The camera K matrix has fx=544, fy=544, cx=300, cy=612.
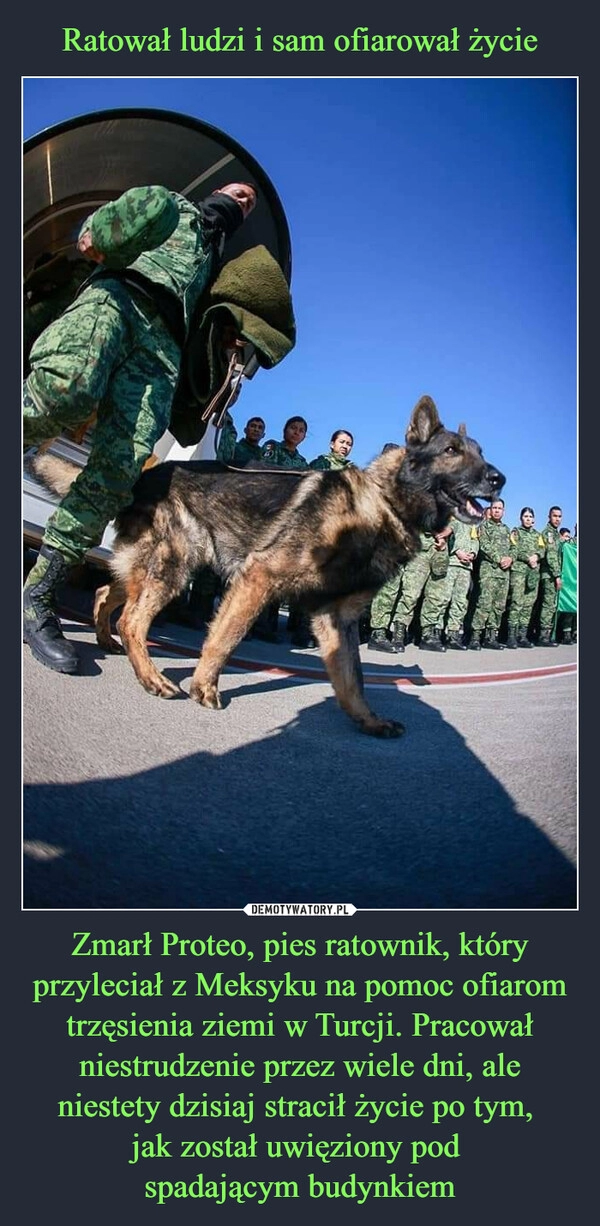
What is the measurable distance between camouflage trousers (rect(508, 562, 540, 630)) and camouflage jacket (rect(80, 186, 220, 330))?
5093 millimetres

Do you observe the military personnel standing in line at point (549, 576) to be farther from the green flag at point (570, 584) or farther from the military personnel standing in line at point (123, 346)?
the military personnel standing in line at point (123, 346)

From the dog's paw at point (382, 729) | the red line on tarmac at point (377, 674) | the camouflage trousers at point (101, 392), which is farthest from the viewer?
the red line on tarmac at point (377, 674)

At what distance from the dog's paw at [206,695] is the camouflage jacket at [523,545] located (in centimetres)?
574

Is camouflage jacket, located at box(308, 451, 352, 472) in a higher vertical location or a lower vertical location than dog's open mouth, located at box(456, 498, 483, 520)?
higher

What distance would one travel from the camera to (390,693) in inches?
142

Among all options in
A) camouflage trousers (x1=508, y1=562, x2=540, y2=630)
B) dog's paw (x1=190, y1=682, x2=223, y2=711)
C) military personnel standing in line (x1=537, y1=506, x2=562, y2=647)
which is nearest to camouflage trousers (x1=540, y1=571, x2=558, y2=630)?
military personnel standing in line (x1=537, y1=506, x2=562, y2=647)

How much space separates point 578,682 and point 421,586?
561 centimetres

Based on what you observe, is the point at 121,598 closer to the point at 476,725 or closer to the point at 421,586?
the point at 476,725

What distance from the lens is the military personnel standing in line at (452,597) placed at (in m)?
7.90

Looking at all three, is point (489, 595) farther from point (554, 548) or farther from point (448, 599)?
point (554, 548)

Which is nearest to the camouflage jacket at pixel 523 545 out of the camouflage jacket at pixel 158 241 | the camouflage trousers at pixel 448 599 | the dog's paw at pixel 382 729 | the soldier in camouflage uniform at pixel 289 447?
the camouflage trousers at pixel 448 599

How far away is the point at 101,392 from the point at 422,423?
203 cm

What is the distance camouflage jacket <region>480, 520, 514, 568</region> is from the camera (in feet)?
29.8

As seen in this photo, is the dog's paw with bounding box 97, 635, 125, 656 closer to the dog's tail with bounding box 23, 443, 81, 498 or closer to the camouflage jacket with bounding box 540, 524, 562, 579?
the dog's tail with bounding box 23, 443, 81, 498
